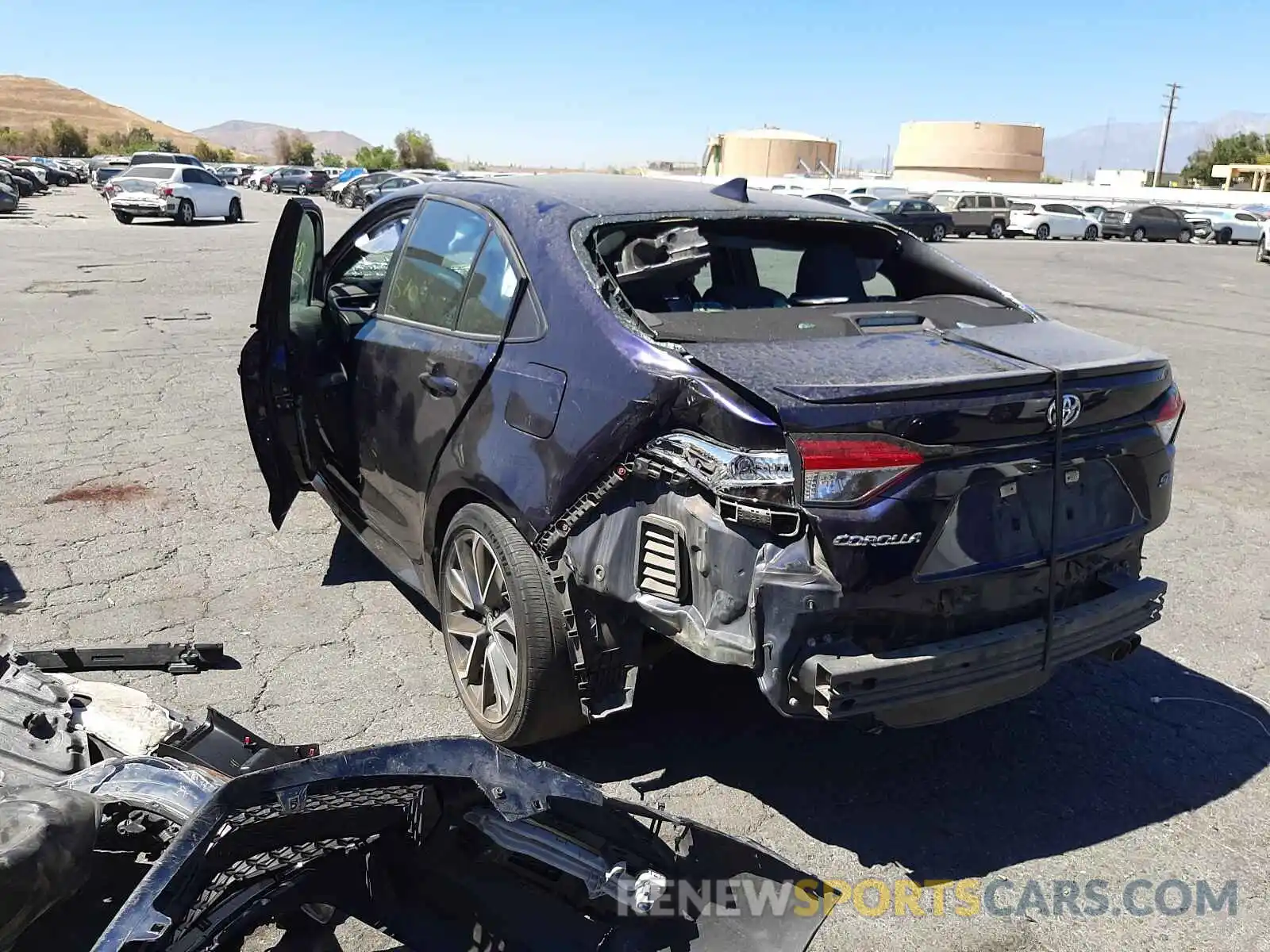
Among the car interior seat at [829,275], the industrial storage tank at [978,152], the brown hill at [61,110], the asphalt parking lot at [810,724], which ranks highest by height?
the brown hill at [61,110]

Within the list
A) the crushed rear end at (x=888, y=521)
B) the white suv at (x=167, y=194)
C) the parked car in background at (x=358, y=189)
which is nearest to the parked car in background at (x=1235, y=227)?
the parked car in background at (x=358, y=189)

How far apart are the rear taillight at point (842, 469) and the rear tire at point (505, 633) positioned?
3.20ft

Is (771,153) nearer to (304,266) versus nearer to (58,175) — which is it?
(58,175)

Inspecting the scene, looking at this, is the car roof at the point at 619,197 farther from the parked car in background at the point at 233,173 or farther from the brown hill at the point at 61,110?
the brown hill at the point at 61,110

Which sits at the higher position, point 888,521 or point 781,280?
point 781,280

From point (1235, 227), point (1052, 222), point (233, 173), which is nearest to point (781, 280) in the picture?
point (1052, 222)

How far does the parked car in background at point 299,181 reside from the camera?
51156 millimetres

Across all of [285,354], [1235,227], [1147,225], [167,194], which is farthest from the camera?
[1235,227]

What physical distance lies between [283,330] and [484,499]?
158 centimetres

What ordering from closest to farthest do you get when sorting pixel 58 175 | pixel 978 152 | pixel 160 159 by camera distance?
pixel 160 159 < pixel 58 175 < pixel 978 152

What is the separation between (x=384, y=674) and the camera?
4.02 metres

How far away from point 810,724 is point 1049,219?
132 feet

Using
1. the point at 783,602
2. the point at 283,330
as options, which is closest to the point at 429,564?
the point at 283,330

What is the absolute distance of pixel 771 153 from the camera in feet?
287
